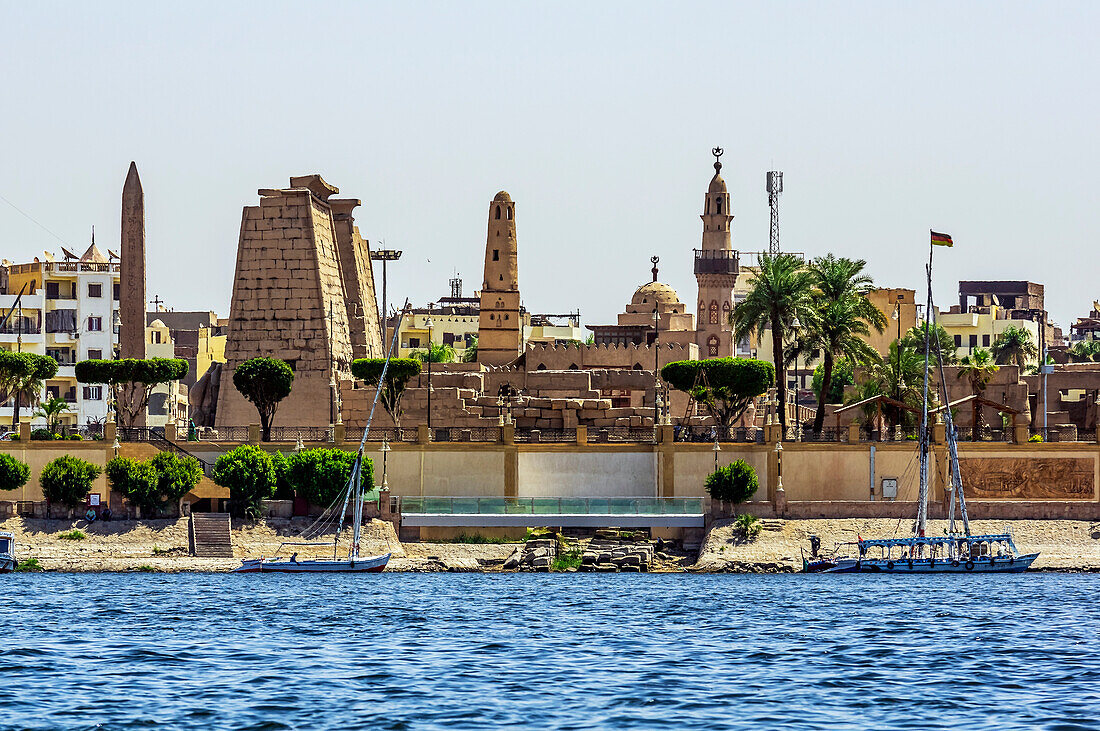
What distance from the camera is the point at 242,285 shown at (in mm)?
82125

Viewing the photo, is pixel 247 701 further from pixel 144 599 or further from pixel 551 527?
pixel 551 527

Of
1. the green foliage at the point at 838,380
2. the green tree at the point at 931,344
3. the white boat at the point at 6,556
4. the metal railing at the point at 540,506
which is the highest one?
the green tree at the point at 931,344

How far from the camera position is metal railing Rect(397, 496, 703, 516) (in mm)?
71250

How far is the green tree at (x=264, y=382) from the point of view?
253ft

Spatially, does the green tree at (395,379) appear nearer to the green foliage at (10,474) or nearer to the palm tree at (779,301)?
the palm tree at (779,301)

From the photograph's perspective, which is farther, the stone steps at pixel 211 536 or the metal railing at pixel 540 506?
the metal railing at pixel 540 506

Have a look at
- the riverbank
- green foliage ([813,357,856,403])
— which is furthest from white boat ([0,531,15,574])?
green foliage ([813,357,856,403])

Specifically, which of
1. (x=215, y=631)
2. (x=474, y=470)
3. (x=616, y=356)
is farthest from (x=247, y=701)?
(x=616, y=356)

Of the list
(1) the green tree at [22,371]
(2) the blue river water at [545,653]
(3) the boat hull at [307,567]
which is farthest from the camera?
(1) the green tree at [22,371]

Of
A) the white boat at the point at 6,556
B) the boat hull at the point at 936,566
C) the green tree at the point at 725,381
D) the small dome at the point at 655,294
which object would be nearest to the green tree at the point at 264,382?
the white boat at the point at 6,556

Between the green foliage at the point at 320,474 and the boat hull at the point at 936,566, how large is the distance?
17733mm

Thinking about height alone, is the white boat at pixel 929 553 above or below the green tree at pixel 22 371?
below

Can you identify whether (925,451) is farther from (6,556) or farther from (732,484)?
(6,556)

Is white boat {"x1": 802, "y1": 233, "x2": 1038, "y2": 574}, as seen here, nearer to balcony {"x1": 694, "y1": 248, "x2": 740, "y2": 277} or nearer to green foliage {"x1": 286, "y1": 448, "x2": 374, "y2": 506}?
green foliage {"x1": 286, "y1": 448, "x2": 374, "y2": 506}
